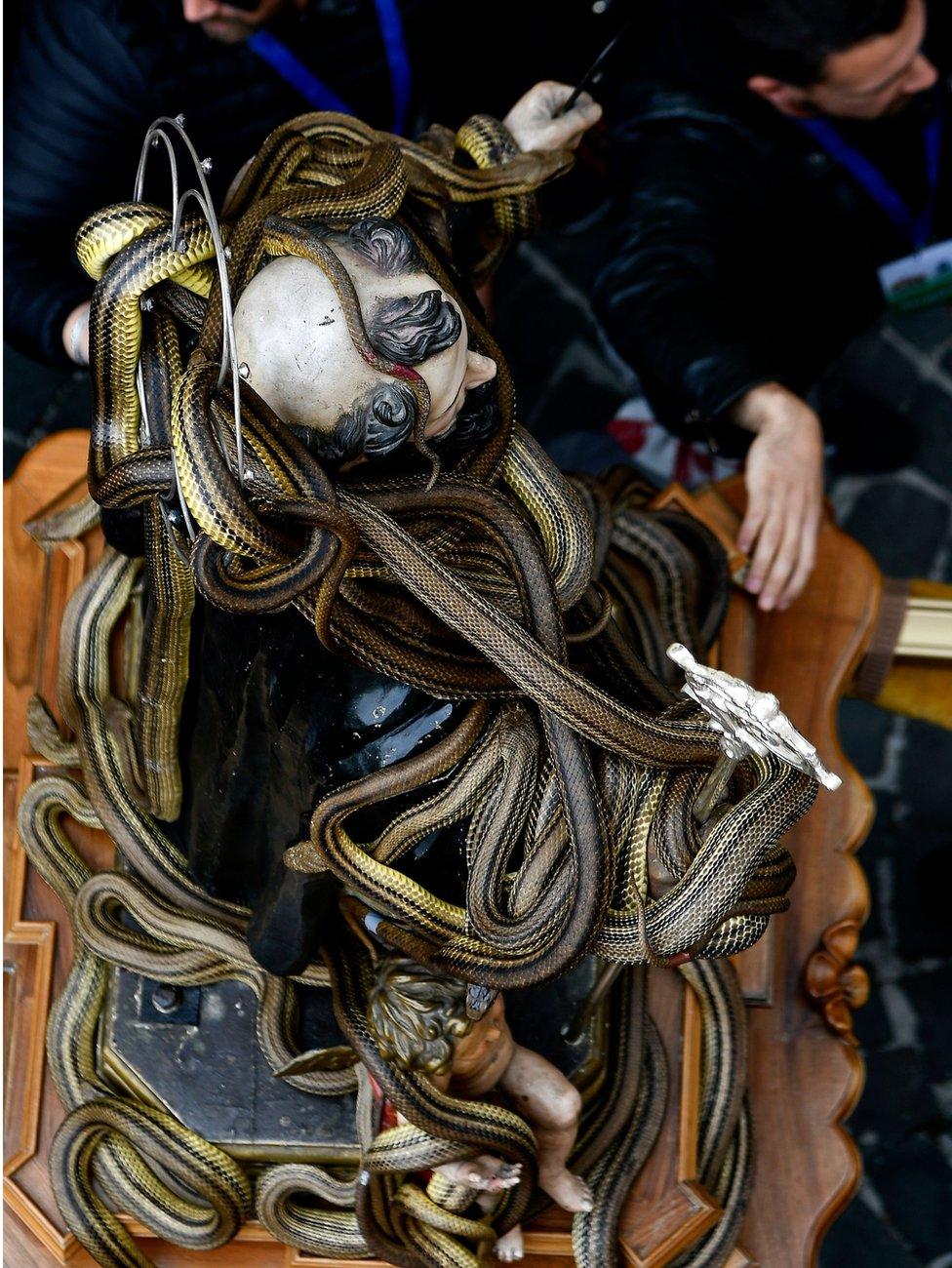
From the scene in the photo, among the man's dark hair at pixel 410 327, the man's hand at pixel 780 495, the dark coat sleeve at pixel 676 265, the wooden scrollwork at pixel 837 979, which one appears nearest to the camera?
the man's dark hair at pixel 410 327

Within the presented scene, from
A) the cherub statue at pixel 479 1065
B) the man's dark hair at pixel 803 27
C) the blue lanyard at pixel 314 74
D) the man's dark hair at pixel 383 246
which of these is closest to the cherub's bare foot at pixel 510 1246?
the cherub statue at pixel 479 1065

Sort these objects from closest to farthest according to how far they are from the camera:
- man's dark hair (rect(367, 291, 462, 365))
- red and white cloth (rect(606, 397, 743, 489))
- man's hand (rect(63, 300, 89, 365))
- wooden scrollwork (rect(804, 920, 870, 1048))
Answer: man's dark hair (rect(367, 291, 462, 365)), man's hand (rect(63, 300, 89, 365)), wooden scrollwork (rect(804, 920, 870, 1048)), red and white cloth (rect(606, 397, 743, 489))

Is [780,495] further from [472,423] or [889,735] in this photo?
[889,735]

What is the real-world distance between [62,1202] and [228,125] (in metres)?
1.66

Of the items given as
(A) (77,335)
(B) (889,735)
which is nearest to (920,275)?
(B) (889,735)

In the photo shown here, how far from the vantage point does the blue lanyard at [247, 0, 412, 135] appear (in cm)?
238

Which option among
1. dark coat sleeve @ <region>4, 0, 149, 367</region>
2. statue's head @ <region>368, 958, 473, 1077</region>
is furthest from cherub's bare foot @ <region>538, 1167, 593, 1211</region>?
dark coat sleeve @ <region>4, 0, 149, 367</region>

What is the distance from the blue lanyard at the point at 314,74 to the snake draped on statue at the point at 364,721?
Result: 0.69m

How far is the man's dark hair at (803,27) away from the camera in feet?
7.72

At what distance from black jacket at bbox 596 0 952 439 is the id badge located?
12 cm

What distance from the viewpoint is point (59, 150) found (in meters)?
2.41

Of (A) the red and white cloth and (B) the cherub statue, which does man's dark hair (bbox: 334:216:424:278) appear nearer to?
(B) the cherub statue

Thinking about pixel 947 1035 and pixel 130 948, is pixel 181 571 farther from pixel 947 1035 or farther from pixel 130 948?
pixel 947 1035

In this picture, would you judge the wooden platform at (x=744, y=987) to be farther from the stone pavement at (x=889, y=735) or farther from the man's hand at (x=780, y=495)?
the stone pavement at (x=889, y=735)
